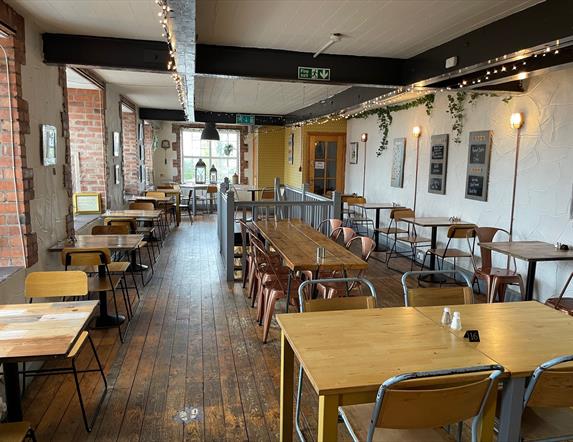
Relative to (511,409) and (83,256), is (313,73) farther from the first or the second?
(511,409)

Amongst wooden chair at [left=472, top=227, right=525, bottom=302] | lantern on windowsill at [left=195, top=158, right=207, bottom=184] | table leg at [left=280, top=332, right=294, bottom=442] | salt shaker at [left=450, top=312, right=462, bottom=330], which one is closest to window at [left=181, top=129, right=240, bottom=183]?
lantern on windowsill at [left=195, top=158, right=207, bottom=184]

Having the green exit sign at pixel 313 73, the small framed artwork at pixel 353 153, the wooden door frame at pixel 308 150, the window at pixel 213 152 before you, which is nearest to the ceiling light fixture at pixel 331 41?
the green exit sign at pixel 313 73

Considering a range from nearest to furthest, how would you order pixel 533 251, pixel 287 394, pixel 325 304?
pixel 287 394
pixel 325 304
pixel 533 251

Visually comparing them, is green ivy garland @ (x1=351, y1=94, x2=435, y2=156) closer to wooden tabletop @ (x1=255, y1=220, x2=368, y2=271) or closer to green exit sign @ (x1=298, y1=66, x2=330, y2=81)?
green exit sign @ (x1=298, y1=66, x2=330, y2=81)

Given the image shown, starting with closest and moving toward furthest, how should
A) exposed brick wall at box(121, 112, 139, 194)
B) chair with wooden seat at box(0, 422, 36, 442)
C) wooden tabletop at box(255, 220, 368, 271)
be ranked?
chair with wooden seat at box(0, 422, 36, 442), wooden tabletop at box(255, 220, 368, 271), exposed brick wall at box(121, 112, 139, 194)

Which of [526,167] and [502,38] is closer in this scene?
[502,38]

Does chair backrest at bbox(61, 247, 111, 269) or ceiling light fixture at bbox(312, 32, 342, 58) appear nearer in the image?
chair backrest at bbox(61, 247, 111, 269)

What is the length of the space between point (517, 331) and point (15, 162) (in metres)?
3.54

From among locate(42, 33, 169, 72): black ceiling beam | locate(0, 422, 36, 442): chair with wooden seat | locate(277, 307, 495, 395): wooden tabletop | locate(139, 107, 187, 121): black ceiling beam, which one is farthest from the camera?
locate(139, 107, 187, 121): black ceiling beam

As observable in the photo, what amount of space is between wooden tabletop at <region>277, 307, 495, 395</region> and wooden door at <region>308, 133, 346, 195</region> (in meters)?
8.73

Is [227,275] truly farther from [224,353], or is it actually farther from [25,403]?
[25,403]

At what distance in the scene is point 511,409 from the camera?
5.63ft

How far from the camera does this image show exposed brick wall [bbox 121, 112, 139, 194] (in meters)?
9.39

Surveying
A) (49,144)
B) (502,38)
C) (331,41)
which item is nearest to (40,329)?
(49,144)
